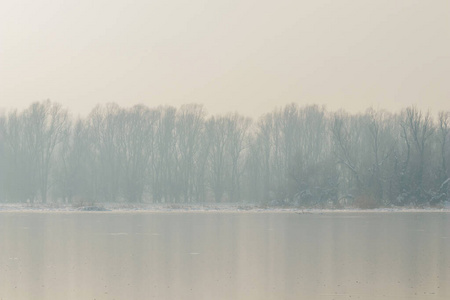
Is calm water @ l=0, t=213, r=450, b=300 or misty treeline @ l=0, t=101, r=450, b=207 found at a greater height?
misty treeline @ l=0, t=101, r=450, b=207

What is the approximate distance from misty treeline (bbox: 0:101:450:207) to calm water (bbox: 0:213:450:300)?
37.9m

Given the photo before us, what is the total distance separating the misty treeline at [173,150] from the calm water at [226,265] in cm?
3787

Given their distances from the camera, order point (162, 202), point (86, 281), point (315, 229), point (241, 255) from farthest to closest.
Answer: point (162, 202), point (315, 229), point (241, 255), point (86, 281)

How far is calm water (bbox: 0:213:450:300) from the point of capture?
1290cm

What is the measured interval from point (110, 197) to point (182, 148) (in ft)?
35.5

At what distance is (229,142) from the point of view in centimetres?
7712

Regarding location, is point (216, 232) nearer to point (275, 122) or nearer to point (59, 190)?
point (59, 190)

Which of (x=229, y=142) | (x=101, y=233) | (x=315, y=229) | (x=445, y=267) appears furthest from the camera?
(x=229, y=142)

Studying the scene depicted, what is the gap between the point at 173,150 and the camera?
75.5 meters

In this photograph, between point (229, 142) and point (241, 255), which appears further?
point (229, 142)

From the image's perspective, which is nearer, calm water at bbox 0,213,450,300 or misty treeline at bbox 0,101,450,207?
calm water at bbox 0,213,450,300

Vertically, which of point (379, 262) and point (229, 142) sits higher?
point (229, 142)

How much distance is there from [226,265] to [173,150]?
194 ft

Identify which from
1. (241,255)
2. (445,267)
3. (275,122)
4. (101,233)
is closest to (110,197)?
(275,122)
